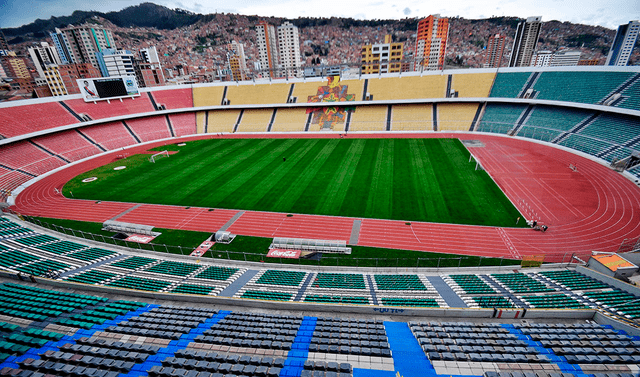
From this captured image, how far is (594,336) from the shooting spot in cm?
928

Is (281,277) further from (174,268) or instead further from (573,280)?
(573,280)

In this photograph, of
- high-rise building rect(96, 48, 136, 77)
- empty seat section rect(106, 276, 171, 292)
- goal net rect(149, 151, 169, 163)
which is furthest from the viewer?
high-rise building rect(96, 48, 136, 77)

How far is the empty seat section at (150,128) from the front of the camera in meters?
49.8

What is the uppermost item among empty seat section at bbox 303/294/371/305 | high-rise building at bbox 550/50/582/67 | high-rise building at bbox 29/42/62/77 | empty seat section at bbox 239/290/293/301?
high-rise building at bbox 29/42/62/77

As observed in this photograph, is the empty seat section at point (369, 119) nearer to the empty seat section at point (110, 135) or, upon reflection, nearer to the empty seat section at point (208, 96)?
the empty seat section at point (208, 96)

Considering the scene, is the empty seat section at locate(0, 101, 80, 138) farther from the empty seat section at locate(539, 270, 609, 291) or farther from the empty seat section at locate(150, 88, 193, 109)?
the empty seat section at locate(539, 270, 609, 291)

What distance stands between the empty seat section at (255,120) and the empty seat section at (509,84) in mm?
41462

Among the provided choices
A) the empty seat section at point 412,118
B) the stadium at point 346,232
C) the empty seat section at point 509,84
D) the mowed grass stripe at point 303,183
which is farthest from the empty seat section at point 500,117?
the mowed grass stripe at point 303,183

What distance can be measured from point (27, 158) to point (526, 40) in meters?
164

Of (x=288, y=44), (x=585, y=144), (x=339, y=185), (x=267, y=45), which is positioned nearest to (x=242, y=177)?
(x=339, y=185)

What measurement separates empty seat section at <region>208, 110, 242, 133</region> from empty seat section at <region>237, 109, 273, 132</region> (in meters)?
1.80

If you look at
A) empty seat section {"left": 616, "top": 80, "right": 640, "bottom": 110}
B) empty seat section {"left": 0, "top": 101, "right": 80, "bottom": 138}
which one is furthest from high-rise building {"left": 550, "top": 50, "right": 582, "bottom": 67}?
empty seat section {"left": 0, "top": 101, "right": 80, "bottom": 138}

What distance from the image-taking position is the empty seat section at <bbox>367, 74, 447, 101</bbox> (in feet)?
162

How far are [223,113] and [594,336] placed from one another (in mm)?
59940
